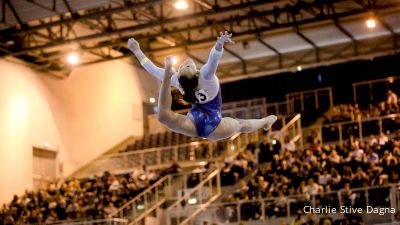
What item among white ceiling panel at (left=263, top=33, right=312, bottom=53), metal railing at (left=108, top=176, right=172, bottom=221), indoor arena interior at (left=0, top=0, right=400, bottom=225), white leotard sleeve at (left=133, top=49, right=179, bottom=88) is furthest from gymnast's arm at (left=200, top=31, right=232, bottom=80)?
white ceiling panel at (left=263, top=33, right=312, bottom=53)

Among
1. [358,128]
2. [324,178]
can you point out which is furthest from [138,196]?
[358,128]

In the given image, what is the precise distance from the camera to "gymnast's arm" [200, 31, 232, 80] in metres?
8.23

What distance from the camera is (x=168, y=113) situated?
26.9ft

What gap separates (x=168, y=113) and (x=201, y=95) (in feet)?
2.28

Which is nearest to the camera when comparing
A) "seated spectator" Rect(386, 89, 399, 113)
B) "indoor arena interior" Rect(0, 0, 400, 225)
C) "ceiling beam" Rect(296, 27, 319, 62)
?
"indoor arena interior" Rect(0, 0, 400, 225)

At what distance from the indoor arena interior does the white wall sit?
6 centimetres

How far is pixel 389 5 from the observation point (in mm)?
23109

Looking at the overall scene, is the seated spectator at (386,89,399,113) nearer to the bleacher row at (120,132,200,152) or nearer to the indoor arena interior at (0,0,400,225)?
the indoor arena interior at (0,0,400,225)

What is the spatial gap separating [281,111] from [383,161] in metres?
12.7

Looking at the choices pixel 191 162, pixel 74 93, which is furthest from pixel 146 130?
pixel 191 162

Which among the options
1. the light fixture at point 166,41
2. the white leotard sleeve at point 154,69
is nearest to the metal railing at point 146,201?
the light fixture at point 166,41

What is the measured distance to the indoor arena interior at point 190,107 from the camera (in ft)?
64.9

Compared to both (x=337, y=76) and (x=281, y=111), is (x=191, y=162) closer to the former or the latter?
(x=281, y=111)

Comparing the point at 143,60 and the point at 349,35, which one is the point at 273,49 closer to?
the point at 349,35
